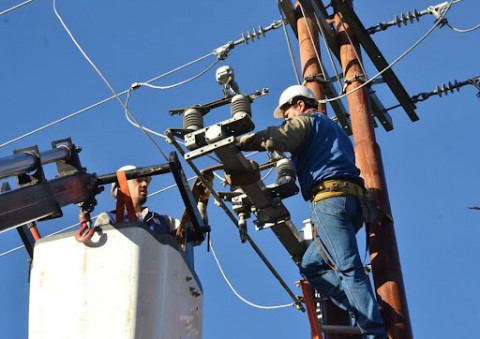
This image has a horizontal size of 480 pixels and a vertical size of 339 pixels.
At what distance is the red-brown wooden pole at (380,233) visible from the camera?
18.0 ft

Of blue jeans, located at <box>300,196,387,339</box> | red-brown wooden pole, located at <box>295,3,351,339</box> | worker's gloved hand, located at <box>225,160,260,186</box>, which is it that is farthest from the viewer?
red-brown wooden pole, located at <box>295,3,351,339</box>

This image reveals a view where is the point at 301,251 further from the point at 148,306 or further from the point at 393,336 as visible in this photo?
the point at 148,306

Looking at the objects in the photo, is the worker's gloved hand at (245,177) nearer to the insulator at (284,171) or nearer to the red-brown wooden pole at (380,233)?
the insulator at (284,171)

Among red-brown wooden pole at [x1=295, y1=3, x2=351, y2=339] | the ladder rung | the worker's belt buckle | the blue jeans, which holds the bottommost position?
the ladder rung

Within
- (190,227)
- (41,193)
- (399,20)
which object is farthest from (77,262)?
(399,20)

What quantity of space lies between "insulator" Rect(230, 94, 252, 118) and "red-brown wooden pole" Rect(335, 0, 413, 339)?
1.19 meters

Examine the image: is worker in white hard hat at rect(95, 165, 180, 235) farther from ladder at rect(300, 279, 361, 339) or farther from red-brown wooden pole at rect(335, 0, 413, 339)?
red-brown wooden pole at rect(335, 0, 413, 339)

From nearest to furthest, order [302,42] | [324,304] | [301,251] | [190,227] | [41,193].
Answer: [41,193] < [190,227] < [324,304] < [301,251] < [302,42]

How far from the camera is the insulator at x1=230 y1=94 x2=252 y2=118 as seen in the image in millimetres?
5293

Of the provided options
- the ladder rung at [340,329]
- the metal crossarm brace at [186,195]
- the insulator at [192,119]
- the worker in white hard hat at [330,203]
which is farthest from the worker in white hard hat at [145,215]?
the ladder rung at [340,329]

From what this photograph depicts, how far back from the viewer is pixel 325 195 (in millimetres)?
5414

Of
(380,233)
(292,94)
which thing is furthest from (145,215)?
(380,233)

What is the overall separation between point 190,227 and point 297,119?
0.97m

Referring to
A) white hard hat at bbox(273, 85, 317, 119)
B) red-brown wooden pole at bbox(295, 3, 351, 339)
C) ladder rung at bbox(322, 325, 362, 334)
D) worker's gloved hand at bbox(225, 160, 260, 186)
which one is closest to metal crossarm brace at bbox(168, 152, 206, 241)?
worker's gloved hand at bbox(225, 160, 260, 186)
